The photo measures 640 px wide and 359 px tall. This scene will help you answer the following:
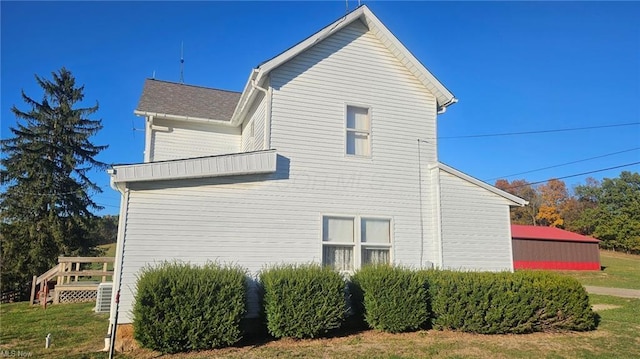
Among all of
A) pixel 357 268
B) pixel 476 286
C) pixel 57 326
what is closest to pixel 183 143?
pixel 57 326

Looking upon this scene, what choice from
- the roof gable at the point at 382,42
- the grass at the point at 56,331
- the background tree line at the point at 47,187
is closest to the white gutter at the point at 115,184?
the grass at the point at 56,331

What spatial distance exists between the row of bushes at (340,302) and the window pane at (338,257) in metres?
0.68

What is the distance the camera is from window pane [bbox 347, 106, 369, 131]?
435 inches

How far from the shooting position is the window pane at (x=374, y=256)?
10.4m

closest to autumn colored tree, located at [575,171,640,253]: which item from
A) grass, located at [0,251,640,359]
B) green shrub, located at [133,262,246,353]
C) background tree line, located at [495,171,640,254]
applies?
background tree line, located at [495,171,640,254]

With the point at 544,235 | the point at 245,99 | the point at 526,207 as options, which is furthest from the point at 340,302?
the point at 526,207

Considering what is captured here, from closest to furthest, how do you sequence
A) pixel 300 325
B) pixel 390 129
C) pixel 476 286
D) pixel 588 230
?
1. pixel 300 325
2. pixel 476 286
3. pixel 390 129
4. pixel 588 230

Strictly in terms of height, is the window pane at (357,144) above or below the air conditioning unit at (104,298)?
above

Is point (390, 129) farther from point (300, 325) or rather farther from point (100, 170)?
point (100, 170)

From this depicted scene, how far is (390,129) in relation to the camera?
36.9 feet

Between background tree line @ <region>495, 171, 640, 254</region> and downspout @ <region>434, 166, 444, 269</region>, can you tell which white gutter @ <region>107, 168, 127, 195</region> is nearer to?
downspout @ <region>434, 166, 444, 269</region>

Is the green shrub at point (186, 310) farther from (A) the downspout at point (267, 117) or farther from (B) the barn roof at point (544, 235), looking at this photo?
(B) the barn roof at point (544, 235)

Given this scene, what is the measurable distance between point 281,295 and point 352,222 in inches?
122

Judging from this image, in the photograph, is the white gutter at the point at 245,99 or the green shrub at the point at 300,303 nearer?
the green shrub at the point at 300,303
